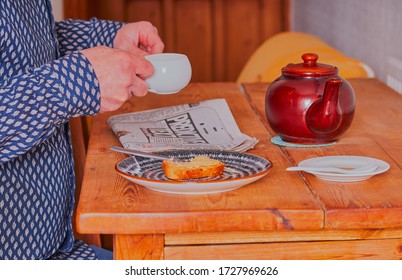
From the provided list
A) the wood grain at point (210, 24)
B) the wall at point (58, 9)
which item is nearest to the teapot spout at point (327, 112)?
the wall at point (58, 9)

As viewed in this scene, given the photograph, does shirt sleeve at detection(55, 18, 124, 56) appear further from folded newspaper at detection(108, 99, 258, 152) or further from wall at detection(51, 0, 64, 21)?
wall at detection(51, 0, 64, 21)

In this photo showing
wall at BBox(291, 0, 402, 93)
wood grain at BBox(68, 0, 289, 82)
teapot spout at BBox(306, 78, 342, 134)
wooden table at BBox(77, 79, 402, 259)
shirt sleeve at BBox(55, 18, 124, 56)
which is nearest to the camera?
wooden table at BBox(77, 79, 402, 259)

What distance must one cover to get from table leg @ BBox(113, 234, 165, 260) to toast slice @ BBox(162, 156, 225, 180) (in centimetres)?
10

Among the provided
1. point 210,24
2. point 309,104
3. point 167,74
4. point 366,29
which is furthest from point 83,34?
point 210,24

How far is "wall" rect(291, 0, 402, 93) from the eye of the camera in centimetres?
214

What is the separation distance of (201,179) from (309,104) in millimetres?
296

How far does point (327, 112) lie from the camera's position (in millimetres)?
1281

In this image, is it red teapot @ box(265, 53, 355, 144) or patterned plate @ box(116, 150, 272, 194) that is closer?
patterned plate @ box(116, 150, 272, 194)

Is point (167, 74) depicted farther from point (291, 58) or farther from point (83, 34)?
point (291, 58)

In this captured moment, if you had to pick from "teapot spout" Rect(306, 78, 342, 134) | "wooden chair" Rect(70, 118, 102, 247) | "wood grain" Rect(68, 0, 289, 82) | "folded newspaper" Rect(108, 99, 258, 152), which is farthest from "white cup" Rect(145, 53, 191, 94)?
"wood grain" Rect(68, 0, 289, 82)

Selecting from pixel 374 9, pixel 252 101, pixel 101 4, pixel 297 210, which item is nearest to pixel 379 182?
pixel 297 210

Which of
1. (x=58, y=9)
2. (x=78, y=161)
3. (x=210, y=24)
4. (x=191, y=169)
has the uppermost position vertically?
(x=191, y=169)

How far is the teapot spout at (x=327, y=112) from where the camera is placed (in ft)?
4.12

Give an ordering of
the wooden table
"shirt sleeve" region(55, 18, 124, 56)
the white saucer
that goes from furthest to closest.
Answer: "shirt sleeve" region(55, 18, 124, 56), the white saucer, the wooden table
